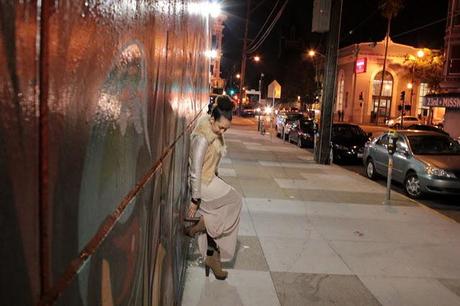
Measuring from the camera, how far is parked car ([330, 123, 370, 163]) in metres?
18.7

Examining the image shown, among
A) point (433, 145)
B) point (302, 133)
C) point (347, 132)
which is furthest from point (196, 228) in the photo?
point (302, 133)

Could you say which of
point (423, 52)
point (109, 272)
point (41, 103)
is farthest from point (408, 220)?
point (423, 52)

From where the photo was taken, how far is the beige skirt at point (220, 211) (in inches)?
201

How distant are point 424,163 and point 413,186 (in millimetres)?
599

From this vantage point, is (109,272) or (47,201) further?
(109,272)

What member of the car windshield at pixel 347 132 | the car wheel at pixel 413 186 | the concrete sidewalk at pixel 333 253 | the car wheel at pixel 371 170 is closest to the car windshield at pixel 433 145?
the car wheel at pixel 413 186

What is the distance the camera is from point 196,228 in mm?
5383

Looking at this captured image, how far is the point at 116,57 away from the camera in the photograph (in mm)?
1564

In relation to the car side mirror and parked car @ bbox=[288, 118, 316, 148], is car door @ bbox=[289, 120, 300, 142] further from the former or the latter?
the car side mirror

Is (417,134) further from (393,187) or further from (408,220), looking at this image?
(408,220)

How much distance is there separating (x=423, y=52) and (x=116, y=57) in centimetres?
5651

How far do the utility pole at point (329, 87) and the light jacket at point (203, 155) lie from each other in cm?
1196

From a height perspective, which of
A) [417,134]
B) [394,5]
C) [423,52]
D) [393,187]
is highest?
[394,5]

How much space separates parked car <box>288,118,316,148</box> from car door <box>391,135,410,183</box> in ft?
32.8
